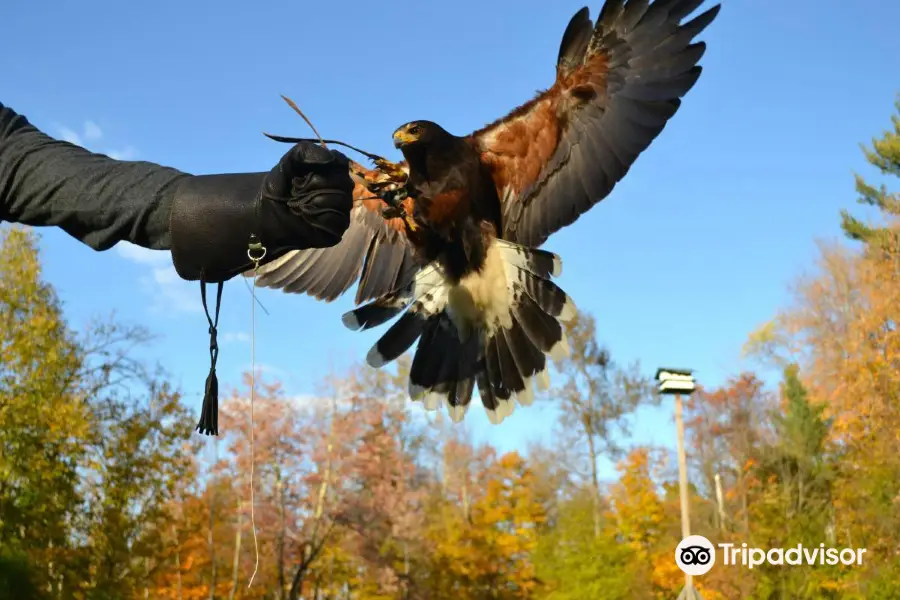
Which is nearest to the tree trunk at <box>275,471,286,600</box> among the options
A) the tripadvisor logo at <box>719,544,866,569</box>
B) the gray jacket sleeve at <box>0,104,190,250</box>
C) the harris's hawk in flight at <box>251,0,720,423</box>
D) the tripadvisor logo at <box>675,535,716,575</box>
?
the tripadvisor logo at <box>719,544,866,569</box>

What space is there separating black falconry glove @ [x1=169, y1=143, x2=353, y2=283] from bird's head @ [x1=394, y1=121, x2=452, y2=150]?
85.6 inches

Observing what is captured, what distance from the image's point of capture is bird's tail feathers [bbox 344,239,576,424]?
3.45 m

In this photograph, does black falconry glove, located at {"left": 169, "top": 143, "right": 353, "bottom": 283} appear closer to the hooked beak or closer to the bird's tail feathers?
the bird's tail feathers

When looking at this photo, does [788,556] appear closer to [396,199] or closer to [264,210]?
[396,199]

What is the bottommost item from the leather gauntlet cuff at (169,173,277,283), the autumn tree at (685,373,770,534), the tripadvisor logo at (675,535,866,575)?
the leather gauntlet cuff at (169,173,277,283)

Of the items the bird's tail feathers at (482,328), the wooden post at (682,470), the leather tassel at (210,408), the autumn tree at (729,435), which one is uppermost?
the autumn tree at (729,435)

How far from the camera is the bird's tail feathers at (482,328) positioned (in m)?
3.45

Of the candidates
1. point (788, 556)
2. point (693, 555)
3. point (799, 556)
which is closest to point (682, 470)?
point (693, 555)

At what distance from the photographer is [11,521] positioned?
43.5 ft

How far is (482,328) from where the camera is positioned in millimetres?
3738

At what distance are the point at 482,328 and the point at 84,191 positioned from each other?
2.58m

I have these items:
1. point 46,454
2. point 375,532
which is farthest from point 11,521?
point 375,532

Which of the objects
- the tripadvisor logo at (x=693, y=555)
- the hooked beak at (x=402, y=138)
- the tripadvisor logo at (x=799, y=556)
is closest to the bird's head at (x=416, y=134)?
the hooked beak at (x=402, y=138)

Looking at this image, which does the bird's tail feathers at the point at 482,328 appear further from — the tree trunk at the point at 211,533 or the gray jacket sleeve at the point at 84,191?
the tree trunk at the point at 211,533
